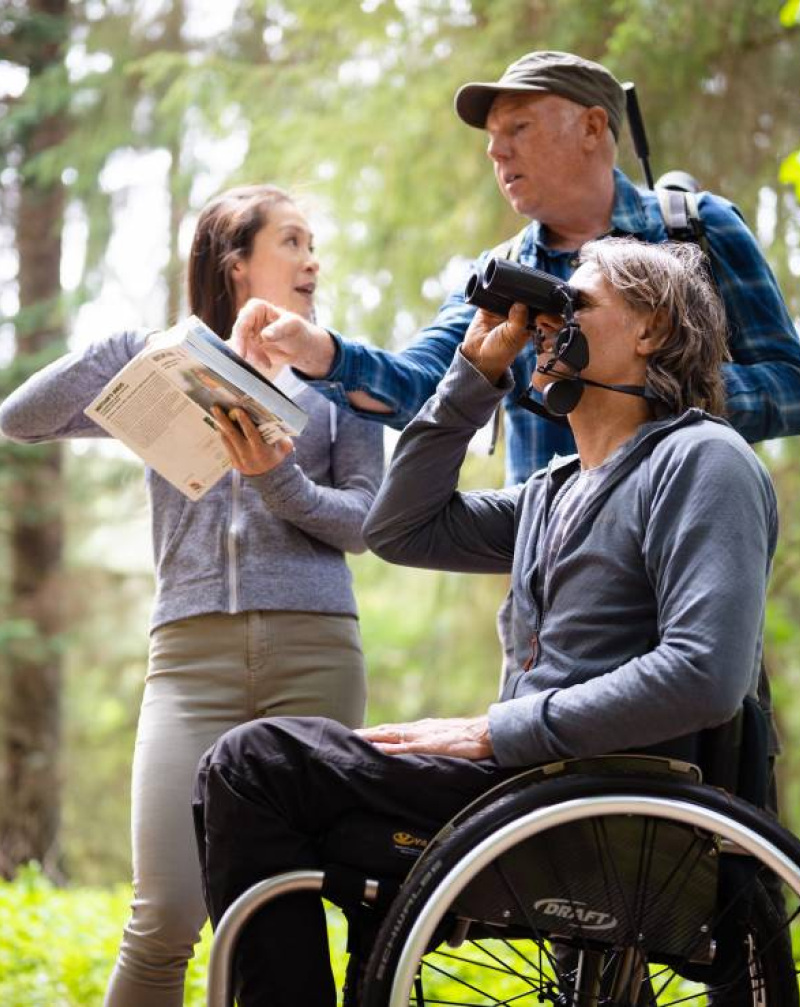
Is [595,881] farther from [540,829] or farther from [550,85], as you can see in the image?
[550,85]

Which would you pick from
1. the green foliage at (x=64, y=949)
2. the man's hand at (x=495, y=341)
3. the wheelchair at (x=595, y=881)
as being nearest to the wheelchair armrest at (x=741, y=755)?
the wheelchair at (x=595, y=881)

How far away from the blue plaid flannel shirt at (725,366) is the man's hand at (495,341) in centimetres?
31

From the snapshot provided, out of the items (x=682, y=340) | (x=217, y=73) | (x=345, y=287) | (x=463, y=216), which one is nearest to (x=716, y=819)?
(x=682, y=340)

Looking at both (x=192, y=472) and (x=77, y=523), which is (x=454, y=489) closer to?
(x=192, y=472)

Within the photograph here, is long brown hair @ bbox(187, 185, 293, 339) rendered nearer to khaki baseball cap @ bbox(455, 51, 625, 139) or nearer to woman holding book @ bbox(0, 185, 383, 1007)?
woman holding book @ bbox(0, 185, 383, 1007)

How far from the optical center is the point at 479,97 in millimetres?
2904

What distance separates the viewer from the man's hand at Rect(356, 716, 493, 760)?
2.08 metres

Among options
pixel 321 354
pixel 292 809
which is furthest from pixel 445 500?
pixel 292 809

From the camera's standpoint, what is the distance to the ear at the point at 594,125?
287 centimetres

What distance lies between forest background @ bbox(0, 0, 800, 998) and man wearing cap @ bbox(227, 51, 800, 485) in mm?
373

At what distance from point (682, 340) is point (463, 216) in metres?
3.29

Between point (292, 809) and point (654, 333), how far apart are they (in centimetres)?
96

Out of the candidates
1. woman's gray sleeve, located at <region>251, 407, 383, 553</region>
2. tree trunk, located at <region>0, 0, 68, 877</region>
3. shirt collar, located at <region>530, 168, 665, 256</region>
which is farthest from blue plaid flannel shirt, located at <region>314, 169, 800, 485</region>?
tree trunk, located at <region>0, 0, 68, 877</region>

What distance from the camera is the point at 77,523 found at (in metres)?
9.38
